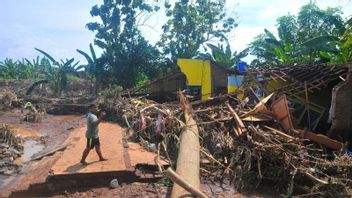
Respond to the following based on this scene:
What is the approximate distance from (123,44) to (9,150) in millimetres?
16325

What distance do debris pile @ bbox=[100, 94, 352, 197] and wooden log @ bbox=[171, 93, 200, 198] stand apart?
0.28m

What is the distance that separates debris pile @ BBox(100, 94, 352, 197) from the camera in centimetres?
685

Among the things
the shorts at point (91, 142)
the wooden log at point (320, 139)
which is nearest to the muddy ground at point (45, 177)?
the shorts at point (91, 142)

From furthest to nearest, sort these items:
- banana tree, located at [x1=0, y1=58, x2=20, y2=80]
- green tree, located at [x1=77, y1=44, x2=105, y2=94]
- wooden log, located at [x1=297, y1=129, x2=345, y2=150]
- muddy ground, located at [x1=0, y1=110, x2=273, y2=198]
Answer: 1. banana tree, located at [x1=0, y1=58, x2=20, y2=80]
2. green tree, located at [x1=77, y1=44, x2=105, y2=94]
3. wooden log, located at [x1=297, y1=129, x2=345, y2=150]
4. muddy ground, located at [x1=0, y1=110, x2=273, y2=198]

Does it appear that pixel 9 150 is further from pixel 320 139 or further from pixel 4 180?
pixel 320 139

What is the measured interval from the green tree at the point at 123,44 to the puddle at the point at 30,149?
43.7 ft

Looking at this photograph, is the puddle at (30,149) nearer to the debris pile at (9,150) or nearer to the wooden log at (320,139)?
the debris pile at (9,150)

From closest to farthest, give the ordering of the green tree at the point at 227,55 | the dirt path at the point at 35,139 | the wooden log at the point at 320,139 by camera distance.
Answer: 1. the dirt path at the point at 35,139
2. the wooden log at the point at 320,139
3. the green tree at the point at 227,55

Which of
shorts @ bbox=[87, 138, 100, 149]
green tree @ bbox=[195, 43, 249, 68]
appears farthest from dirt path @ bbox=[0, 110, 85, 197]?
green tree @ bbox=[195, 43, 249, 68]

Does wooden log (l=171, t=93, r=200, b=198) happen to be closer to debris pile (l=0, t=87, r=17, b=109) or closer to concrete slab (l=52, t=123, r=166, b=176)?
concrete slab (l=52, t=123, r=166, b=176)

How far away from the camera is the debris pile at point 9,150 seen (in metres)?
9.53

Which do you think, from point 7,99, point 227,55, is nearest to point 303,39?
point 227,55

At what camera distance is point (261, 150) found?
7.28 m

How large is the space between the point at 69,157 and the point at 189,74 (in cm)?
1187
